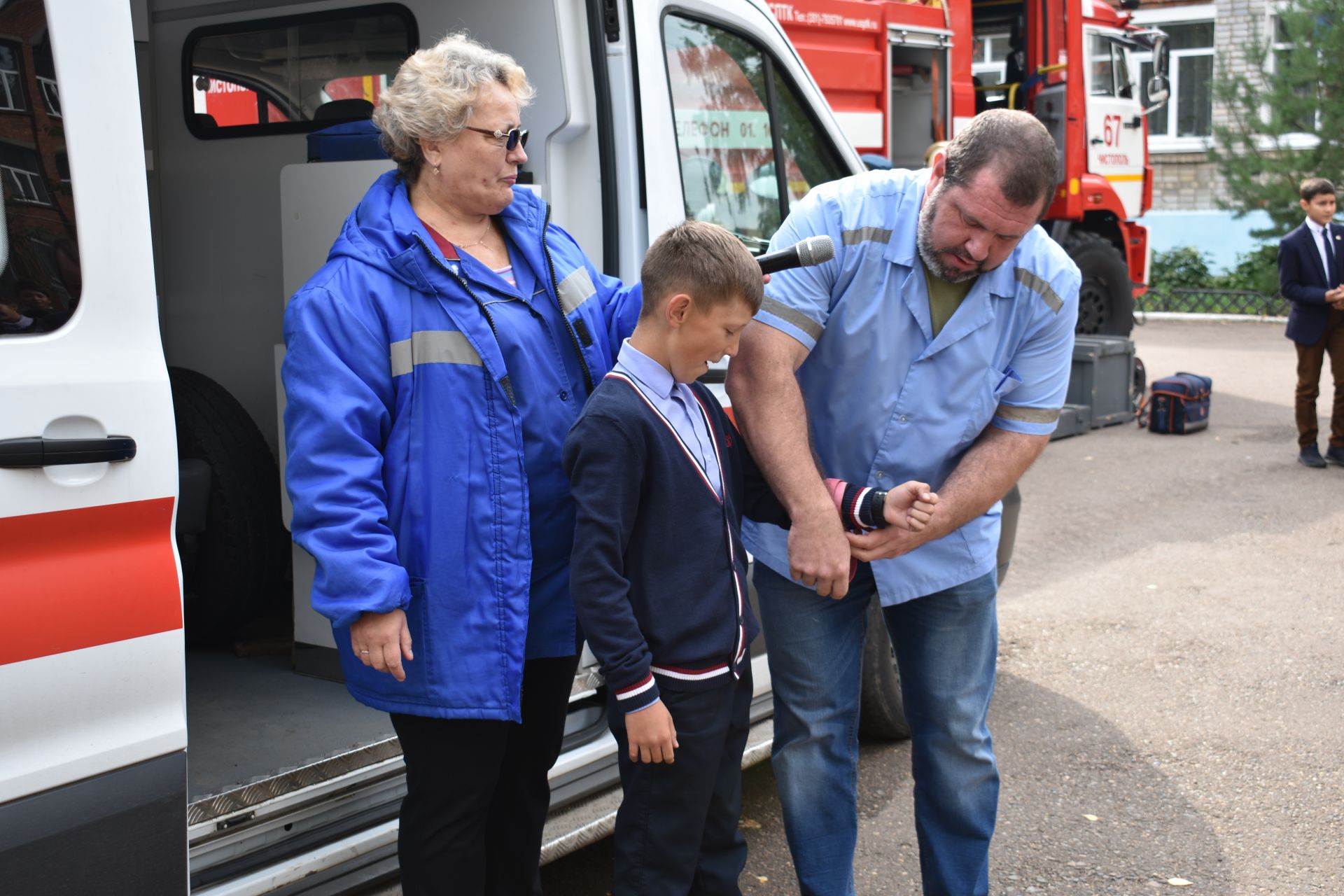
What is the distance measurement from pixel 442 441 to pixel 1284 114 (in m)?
18.5

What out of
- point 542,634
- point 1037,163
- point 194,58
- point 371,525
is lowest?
point 542,634

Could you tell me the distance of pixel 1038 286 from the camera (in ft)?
8.80

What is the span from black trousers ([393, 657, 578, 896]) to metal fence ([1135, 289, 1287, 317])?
55.1 feet

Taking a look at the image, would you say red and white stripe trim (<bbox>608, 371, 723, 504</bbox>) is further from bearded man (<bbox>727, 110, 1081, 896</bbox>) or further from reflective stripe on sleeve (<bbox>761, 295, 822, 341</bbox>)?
reflective stripe on sleeve (<bbox>761, 295, 822, 341</bbox>)

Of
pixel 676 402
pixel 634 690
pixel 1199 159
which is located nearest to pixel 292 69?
pixel 676 402

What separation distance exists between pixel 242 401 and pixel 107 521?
190 centimetres

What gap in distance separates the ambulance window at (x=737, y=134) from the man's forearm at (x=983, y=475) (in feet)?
3.41

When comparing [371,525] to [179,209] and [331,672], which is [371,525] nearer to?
[331,672]

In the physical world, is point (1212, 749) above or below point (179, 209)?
below

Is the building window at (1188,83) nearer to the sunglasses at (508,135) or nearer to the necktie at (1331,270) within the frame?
the necktie at (1331,270)

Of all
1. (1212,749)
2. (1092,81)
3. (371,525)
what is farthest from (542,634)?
(1092,81)

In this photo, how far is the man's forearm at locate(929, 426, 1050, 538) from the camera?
2674 mm

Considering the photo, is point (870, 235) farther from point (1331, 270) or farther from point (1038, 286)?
point (1331, 270)

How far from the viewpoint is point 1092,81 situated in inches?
437
